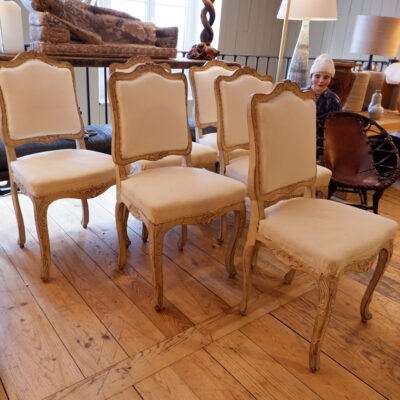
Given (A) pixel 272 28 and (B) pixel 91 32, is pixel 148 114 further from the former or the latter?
(A) pixel 272 28

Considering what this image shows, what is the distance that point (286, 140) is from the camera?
1.50m

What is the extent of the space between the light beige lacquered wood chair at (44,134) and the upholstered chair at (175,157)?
224 millimetres

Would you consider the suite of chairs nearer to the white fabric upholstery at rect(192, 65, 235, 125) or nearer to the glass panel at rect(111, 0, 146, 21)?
the white fabric upholstery at rect(192, 65, 235, 125)

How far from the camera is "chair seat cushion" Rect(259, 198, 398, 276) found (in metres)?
1.29

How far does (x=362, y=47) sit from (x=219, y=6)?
2719mm

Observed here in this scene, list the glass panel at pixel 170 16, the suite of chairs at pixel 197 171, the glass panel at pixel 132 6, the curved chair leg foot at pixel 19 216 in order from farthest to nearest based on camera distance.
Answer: the glass panel at pixel 170 16 < the glass panel at pixel 132 6 < the curved chair leg foot at pixel 19 216 < the suite of chairs at pixel 197 171

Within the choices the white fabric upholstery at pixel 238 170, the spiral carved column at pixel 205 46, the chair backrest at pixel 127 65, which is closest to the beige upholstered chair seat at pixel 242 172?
the white fabric upholstery at pixel 238 170

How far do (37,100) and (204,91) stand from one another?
1.01m

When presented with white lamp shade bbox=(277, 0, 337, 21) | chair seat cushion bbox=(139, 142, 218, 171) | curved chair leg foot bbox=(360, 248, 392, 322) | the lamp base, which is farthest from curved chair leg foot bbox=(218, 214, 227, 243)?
white lamp shade bbox=(277, 0, 337, 21)

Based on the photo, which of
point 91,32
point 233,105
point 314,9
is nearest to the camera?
point 233,105

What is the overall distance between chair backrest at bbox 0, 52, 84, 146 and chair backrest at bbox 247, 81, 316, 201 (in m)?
1.17

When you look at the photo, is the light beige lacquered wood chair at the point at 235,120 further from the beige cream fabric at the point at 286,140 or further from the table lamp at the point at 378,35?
the table lamp at the point at 378,35

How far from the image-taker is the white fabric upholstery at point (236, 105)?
2.08 metres

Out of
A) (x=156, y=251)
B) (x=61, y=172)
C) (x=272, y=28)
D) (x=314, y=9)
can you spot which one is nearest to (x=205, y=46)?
(x=314, y=9)
